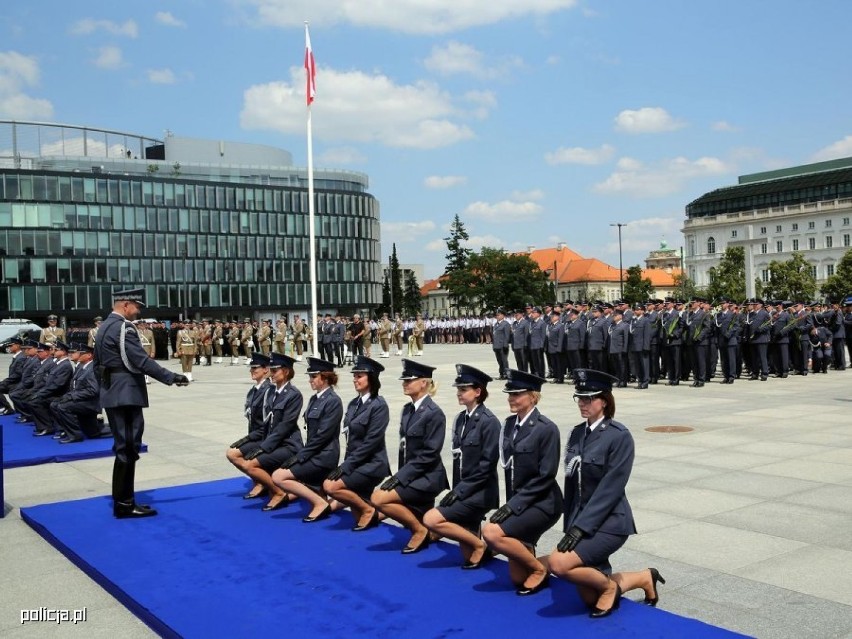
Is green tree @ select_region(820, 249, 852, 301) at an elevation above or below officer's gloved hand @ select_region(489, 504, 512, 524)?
above

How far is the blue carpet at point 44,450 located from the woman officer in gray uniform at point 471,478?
321 inches

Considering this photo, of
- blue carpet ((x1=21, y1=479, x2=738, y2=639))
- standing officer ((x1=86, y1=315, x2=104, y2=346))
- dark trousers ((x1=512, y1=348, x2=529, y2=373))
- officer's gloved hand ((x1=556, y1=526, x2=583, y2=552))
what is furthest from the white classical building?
officer's gloved hand ((x1=556, y1=526, x2=583, y2=552))

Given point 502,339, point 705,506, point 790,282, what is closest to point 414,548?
point 705,506

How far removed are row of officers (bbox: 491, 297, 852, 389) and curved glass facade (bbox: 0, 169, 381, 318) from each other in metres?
62.0

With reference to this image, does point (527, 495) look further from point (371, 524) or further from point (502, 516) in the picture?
point (371, 524)

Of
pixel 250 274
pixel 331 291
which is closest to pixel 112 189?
pixel 250 274

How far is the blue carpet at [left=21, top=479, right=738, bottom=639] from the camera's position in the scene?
5.23 metres

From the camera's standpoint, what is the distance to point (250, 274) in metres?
92.7

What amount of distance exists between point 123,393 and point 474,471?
162 inches

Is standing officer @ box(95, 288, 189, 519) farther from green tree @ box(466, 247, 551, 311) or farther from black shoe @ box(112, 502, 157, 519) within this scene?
green tree @ box(466, 247, 551, 311)

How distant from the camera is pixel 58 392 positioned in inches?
583

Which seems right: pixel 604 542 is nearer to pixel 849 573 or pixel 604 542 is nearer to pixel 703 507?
pixel 849 573

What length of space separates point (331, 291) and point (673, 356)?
3062 inches

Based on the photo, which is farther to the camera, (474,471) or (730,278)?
(730,278)
